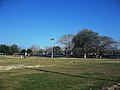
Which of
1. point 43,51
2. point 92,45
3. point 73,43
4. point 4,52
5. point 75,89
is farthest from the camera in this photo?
point 43,51

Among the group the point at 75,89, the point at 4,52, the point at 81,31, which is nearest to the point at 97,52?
the point at 81,31

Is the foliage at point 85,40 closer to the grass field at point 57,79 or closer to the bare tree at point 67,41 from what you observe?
the bare tree at point 67,41

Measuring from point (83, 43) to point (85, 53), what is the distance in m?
4.90

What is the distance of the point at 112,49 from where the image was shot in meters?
117

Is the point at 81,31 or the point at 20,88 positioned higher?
the point at 81,31

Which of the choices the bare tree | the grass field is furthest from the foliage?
the grass field

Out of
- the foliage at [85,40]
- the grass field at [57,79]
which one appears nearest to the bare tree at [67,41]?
the foliage at [85,40]

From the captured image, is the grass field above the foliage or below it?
below

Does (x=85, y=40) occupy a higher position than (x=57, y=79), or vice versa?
(x=85, y=40)

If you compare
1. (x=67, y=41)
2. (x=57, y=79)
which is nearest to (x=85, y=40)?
(x=67, y=41)

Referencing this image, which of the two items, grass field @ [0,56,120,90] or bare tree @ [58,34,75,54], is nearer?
grass field @ [0,56,120,90]

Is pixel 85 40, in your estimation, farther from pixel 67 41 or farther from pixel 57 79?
pixel 57 79

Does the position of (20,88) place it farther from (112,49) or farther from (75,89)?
(112,49)

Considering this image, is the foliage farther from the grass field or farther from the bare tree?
the grass field
